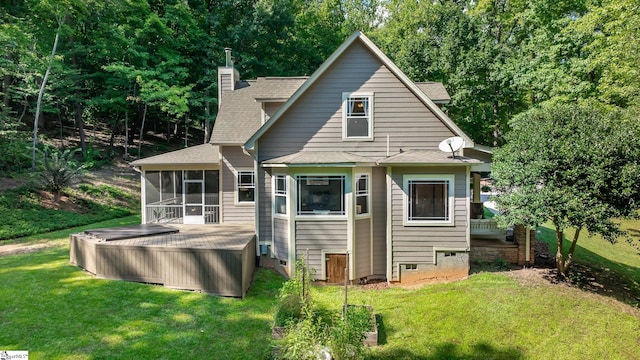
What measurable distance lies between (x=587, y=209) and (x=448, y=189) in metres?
3.09

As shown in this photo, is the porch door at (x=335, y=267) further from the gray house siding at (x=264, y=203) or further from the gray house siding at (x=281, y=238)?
the gray house siding at (x=264, y=203)

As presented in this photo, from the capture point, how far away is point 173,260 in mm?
7977

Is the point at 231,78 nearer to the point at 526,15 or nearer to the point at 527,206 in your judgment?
the point at 527,206

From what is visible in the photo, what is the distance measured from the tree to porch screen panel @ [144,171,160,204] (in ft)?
39.7

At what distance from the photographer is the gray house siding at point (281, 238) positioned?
924 cm

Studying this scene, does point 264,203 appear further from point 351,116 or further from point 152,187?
point 152,187

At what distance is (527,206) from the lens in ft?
26.8

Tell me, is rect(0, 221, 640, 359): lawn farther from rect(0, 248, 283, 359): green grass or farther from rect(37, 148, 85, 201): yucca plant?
rect(37, 148, 85, 201): yucca plant

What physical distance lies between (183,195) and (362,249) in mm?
7660

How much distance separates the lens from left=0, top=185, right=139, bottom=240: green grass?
13117 millimetres

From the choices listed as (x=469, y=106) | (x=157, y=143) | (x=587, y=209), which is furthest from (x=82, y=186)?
(x=469, y=106)

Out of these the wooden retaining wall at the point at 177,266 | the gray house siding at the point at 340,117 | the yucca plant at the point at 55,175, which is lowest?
the wooden retaining wall at the point at 177,266

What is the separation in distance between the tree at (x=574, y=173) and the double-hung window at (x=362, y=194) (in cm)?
373

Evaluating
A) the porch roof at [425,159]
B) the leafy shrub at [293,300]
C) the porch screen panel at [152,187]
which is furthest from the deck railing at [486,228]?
the porch screen panel at [152,187]
